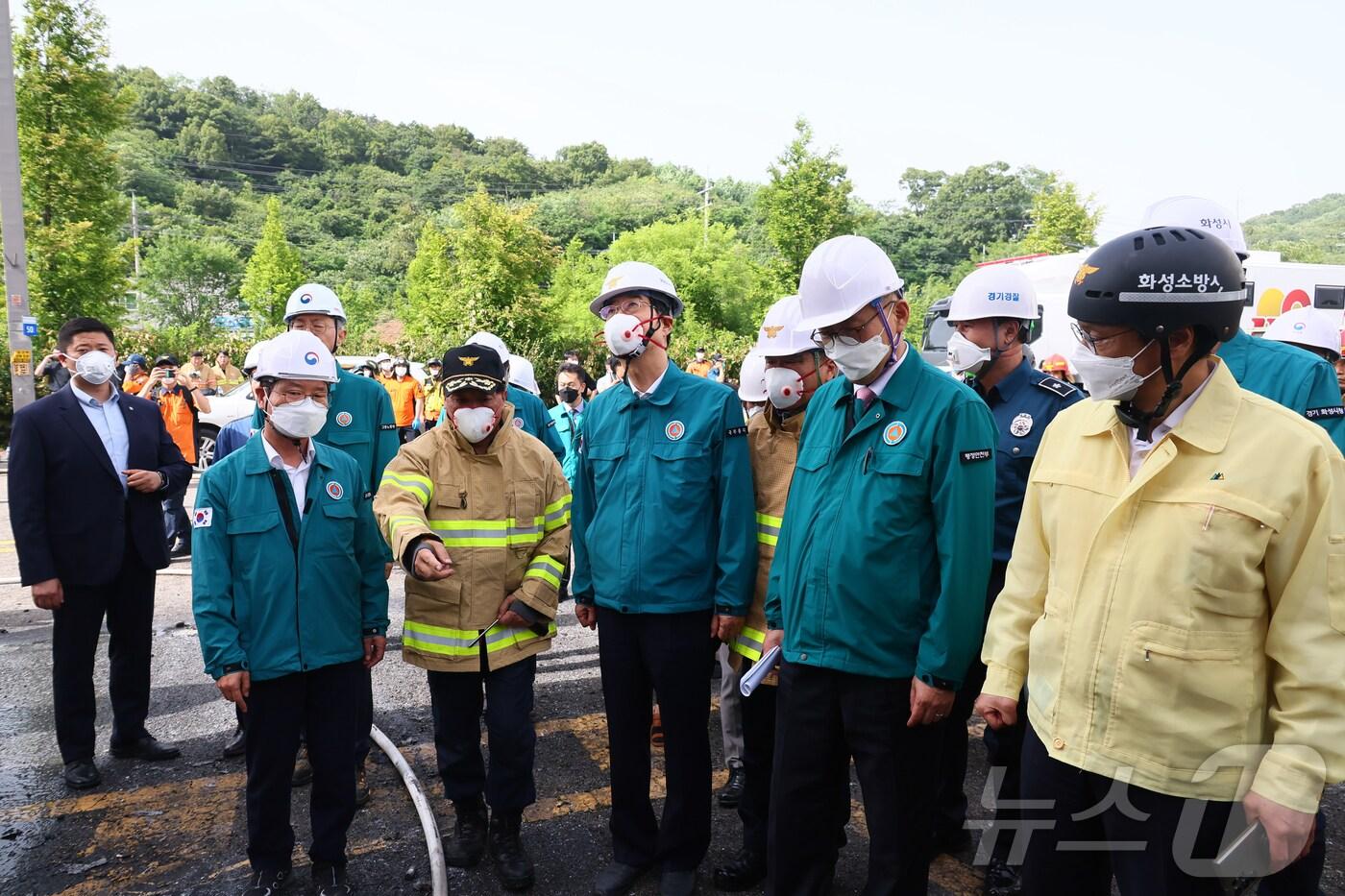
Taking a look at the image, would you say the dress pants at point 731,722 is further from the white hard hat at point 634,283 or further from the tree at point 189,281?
the tree at point 189,281

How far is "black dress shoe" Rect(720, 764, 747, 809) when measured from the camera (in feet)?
13.8

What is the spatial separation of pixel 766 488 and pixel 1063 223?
37.8 meters

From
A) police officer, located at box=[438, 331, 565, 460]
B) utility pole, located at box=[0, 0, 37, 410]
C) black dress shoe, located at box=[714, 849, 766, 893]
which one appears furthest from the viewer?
utility pole, located at box=[0, 0, 37, 410]

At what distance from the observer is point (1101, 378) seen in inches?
80.8

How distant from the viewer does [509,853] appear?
3.53 m

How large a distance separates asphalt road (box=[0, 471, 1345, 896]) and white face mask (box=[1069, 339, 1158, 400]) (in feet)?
7.62

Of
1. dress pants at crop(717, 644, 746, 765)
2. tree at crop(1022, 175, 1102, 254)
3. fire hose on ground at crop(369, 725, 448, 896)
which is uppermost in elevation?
tree at crop(1022, 175, 1102, 254)

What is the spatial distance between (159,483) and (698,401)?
324 cm

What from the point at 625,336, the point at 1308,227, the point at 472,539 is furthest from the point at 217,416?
the point at 1308,227

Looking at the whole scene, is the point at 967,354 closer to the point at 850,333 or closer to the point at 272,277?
the point at 850,333

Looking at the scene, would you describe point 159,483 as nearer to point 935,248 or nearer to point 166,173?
point 935,248

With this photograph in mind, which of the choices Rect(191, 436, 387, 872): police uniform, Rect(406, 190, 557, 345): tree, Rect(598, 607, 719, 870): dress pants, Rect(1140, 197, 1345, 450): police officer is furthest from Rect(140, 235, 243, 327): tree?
Rect(1140, 197, 1345, 450): police officer

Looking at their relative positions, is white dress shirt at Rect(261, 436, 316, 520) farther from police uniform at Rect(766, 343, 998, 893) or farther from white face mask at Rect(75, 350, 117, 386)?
police uniform at Rect(766, 343, 998, 893)

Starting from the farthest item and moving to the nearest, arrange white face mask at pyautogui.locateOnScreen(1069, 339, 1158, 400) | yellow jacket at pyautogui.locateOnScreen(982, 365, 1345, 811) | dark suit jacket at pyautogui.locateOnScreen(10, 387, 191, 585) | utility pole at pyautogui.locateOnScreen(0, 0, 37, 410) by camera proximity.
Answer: utility pole at pyautogui.locateOnScreen(0, 0, 37, 410) < dark suit jacket at pyautogui.locateOnScreen(10, 387, 191, 585) < white face mask at pyautogui.locateOnScreen(1069, 339, 1158, 400) < yellow jacket at pyautogui.locateOnScreen(982, 365, 1345, 811)
